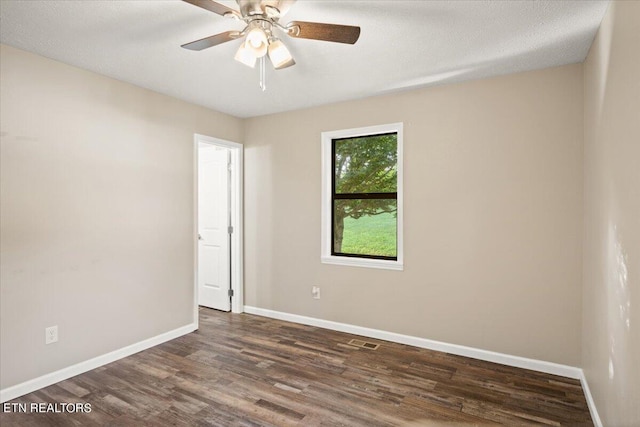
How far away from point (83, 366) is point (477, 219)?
352 cm

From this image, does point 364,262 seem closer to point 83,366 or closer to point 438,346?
point 438,346

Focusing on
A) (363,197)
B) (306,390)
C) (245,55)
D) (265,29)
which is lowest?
(306,390)

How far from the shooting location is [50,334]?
2.78 meters

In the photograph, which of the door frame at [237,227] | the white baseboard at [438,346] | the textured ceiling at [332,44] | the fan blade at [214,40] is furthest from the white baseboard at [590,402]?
the door frame at [237,227]

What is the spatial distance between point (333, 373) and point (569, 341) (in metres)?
1.87

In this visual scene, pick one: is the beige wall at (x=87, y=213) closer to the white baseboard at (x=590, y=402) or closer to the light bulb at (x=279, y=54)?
the light bulb at (x=279, y=54)

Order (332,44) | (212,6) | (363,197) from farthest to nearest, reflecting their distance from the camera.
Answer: (363,197), (332,44), (212,6)

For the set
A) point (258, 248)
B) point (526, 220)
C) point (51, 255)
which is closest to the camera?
point (51, 255)

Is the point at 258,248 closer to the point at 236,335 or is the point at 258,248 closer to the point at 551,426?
the point at 236,335

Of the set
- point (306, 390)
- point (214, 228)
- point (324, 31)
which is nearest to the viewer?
point (324, 31)

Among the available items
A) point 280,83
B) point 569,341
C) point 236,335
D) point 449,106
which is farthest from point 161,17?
point 569,341

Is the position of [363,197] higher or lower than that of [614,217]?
higher

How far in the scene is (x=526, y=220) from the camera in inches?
118

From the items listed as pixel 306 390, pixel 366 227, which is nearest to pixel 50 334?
pixel 306 390
